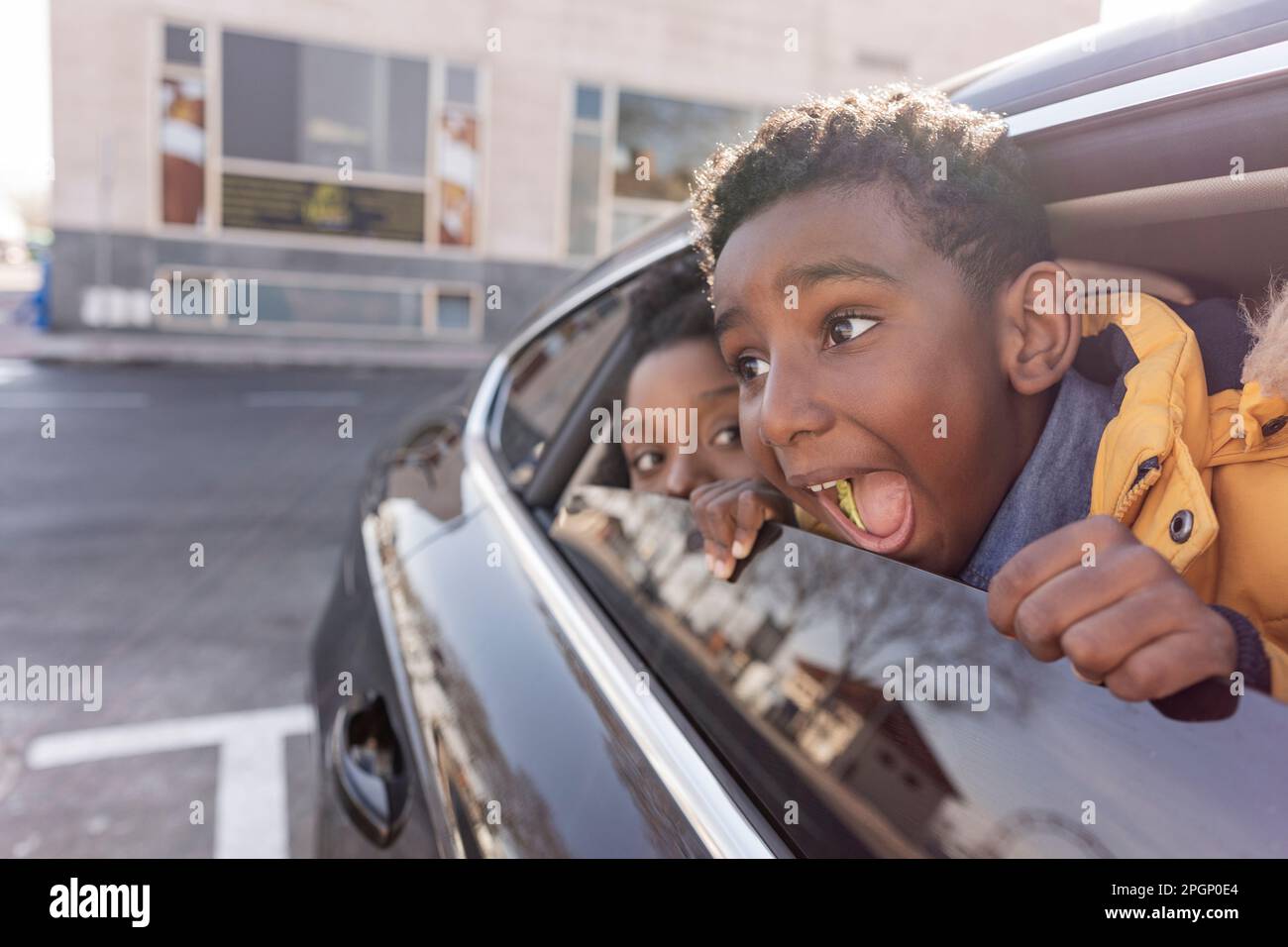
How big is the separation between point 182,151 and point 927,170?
16.5 meters

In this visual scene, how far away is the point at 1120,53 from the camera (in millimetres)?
1173

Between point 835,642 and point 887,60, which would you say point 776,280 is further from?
point 887,60

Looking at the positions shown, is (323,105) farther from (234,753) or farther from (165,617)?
(234,753)

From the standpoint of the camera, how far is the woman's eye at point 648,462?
2.00m

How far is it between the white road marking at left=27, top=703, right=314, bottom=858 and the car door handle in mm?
1070

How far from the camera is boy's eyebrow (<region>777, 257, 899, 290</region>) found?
118cm

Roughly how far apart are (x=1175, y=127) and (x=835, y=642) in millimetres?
655

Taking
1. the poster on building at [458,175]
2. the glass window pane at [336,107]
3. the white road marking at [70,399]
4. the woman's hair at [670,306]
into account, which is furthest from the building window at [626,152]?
the woman's hair at [670,306]

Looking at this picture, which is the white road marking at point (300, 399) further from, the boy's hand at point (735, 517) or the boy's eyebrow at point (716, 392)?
the boy's hand at point (735, 517)

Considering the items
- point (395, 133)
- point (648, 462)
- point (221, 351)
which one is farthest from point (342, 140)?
point (648, 462)

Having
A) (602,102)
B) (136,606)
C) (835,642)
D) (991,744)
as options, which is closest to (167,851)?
(136,606)

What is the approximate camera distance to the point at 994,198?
1232 millimetres

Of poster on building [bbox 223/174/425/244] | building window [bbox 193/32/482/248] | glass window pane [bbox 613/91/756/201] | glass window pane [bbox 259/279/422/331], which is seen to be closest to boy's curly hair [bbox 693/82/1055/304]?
building window [bbox 193/32/482/248]

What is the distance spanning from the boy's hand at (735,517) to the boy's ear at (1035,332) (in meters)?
0.35
